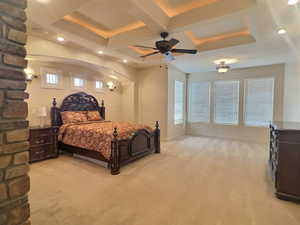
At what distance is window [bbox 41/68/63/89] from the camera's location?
4535mm

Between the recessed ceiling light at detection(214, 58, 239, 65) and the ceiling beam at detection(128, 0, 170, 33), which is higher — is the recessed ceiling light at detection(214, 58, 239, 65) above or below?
below

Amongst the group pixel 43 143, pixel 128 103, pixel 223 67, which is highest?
pixel 223 67

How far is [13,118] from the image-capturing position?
1.19m

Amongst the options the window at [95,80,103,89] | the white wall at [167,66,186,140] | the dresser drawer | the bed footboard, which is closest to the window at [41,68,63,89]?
the window at [95,80,103,89]

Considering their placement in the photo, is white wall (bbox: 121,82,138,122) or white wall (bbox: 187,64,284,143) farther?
white wall (bbox: 121,82,138,122)

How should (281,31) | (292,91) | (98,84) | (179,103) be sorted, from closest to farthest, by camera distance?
(281,31) < (292,91) < (98,84) < (179,103)

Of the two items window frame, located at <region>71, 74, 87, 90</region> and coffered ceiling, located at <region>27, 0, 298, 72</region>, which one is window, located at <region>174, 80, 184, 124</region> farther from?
window frame, located at <region>71, 74, 87, 90</region>

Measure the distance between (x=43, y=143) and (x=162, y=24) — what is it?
389 centimetres

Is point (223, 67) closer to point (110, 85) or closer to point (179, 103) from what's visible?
point (179, 103)

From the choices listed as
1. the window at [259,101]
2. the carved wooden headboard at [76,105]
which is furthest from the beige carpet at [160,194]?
the window at [259,101]

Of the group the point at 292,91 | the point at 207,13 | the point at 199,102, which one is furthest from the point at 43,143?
the point at 292,91

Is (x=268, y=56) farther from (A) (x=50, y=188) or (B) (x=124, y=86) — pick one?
(A) (x=50, y=188)

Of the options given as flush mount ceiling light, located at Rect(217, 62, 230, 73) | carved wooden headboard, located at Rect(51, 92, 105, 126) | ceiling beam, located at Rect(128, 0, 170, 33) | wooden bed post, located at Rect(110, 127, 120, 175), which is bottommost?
wooden bed post, located at Rect(110, 127, 120, 175)

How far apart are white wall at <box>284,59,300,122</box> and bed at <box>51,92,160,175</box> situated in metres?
3.79
